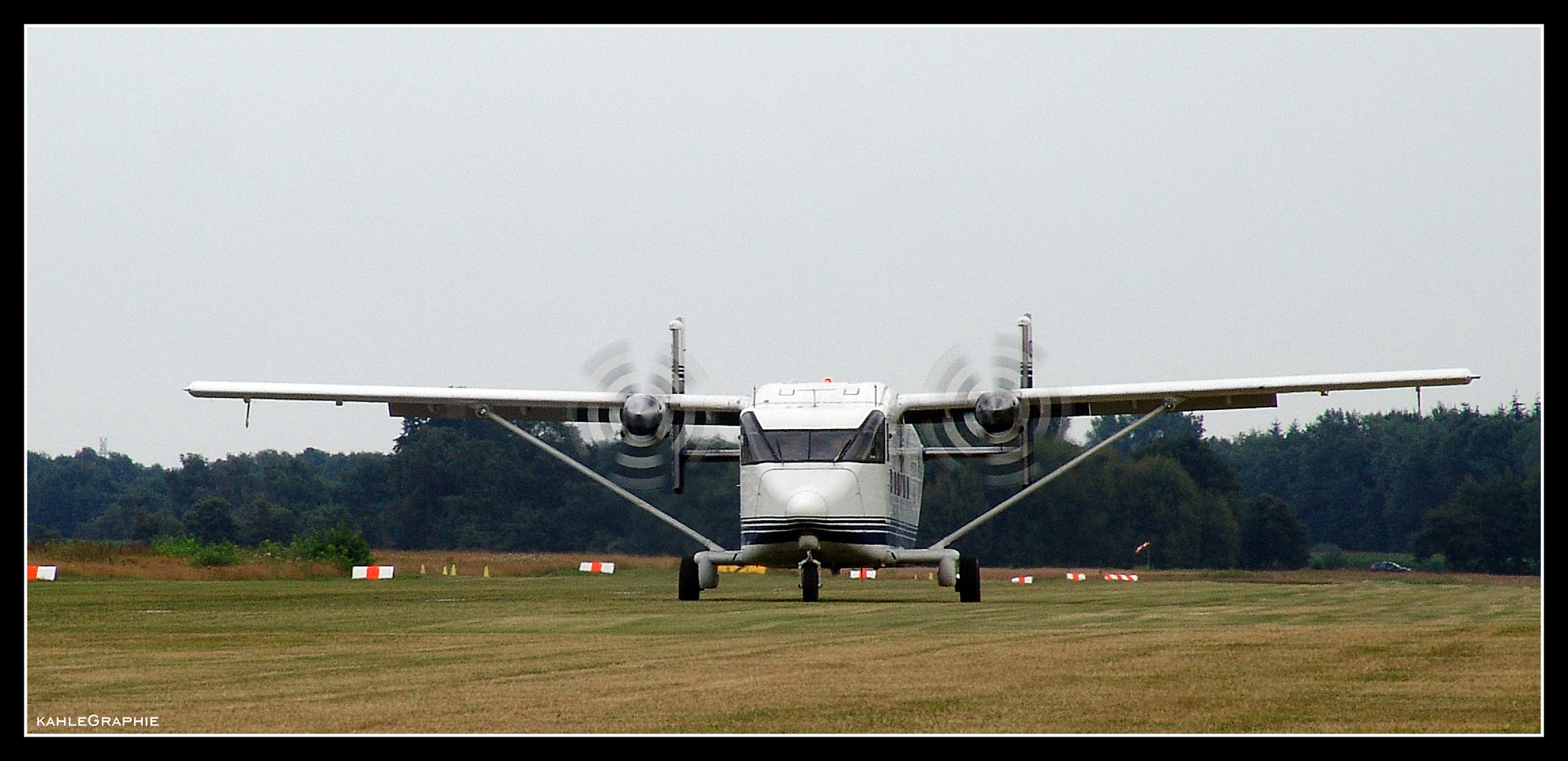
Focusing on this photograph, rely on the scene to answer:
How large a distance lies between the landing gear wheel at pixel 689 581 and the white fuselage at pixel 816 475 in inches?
29.6

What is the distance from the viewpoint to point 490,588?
108ft

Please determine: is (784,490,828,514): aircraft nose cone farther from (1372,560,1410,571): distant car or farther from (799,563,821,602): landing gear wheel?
(1372,560,1410,571): distant car

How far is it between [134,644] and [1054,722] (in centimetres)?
881

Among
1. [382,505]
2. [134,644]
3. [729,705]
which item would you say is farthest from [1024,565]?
[729,705]

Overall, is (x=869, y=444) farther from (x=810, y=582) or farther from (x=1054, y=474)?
(x=1054, y=474)

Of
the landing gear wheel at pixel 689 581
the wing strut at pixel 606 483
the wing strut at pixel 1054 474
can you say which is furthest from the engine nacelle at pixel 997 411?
the landing gear wheel at pixel 689 581

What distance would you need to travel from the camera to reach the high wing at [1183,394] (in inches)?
1217

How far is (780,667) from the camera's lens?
14.0 m

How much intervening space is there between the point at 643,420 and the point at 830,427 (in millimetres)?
3597

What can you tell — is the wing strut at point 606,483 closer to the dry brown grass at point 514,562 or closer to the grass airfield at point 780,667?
the grass airfield at point 780,667

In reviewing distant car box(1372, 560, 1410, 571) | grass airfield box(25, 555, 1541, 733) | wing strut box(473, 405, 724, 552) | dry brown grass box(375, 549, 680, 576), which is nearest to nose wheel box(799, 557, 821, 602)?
wing strut box(473, 405, 724, 552)

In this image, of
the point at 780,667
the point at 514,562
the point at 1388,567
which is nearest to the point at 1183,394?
the point at 780,667
